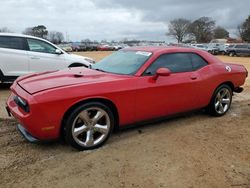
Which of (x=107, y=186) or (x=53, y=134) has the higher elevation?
(x=53, y=134)

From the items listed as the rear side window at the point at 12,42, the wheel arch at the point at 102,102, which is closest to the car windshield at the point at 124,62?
the wheel arch at the point at 102,102

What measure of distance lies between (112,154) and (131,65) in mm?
1633

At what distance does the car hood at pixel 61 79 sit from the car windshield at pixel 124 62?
9.3 inches

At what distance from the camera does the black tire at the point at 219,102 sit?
609 centimetres

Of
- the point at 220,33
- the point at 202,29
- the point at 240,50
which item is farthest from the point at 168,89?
the point at 220,33

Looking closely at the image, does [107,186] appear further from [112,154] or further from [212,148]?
[212,148]

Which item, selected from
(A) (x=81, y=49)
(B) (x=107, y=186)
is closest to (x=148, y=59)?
(B) (x=107, y=186)

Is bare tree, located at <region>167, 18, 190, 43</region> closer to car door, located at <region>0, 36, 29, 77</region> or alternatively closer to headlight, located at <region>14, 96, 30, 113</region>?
car door, located at <region>0, 36, 29, 77</region>

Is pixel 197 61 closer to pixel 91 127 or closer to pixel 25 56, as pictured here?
pixel 91 127

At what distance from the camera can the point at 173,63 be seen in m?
5.47

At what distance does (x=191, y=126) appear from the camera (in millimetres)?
5559

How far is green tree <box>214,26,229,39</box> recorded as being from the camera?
298 feet

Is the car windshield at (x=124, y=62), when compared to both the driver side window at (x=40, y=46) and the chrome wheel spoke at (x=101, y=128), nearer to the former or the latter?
the chrome wheel spoke at (x=101, y=128)

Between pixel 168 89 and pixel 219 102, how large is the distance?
1644mm
